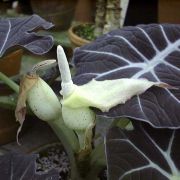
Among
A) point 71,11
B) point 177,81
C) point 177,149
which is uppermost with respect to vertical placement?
point 177,81

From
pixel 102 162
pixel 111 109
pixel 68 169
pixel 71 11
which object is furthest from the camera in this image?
pixel 71 11

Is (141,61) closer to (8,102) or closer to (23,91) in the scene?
(23,91)

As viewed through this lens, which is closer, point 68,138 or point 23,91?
point 23,91

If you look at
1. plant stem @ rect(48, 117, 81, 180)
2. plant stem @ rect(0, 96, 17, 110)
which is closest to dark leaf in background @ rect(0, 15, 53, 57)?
plant stem @ rect(48, 117, 81, 180)

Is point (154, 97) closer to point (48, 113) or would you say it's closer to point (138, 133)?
point (138, 133)

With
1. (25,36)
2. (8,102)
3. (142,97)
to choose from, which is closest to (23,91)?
(25,36)

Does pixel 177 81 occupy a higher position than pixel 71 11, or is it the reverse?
pixel 177 81

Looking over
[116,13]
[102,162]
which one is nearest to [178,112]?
[102,162]
